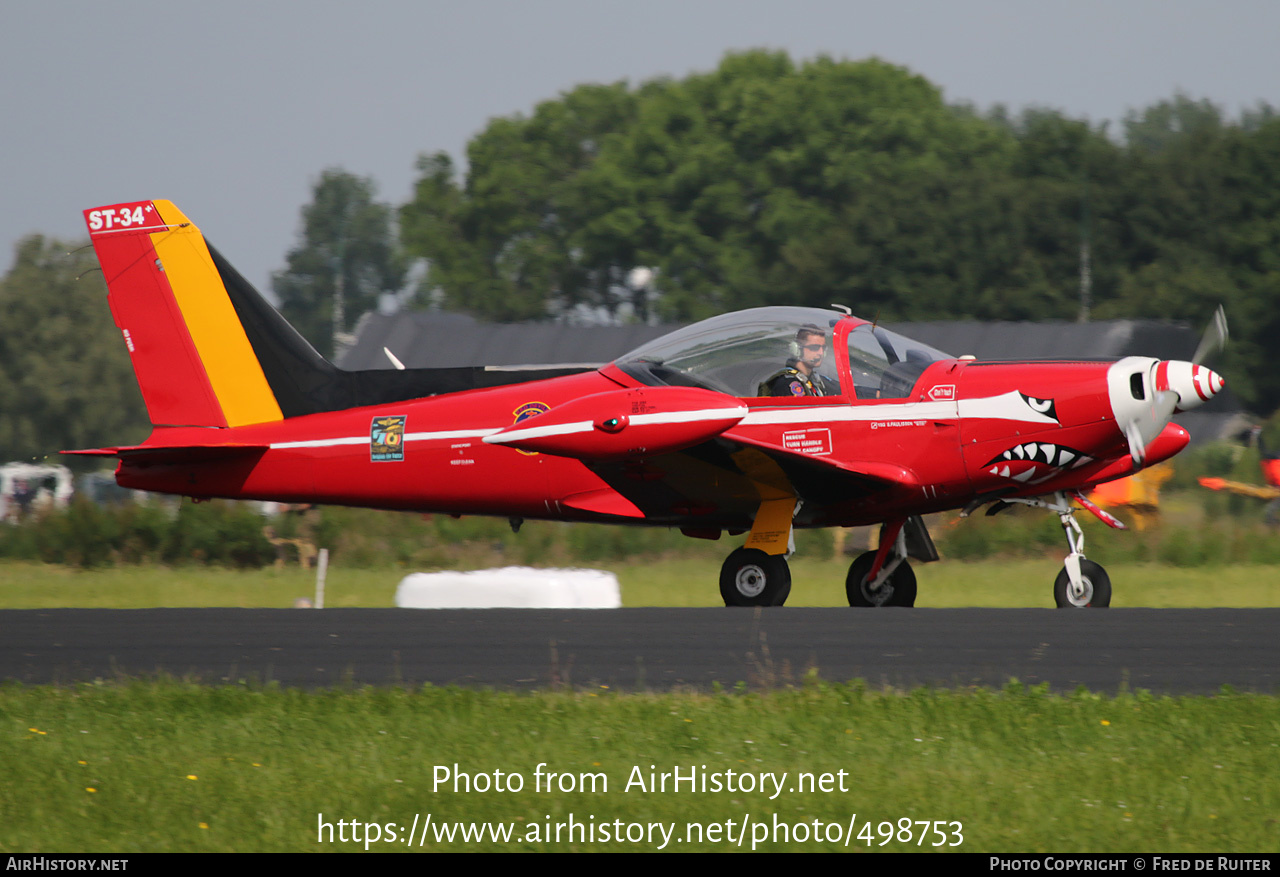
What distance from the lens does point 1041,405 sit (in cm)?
998

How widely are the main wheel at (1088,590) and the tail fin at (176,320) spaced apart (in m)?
6.16

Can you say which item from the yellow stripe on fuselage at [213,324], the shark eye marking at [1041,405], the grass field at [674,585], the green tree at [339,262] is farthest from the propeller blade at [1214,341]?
the green tree at [339,262]

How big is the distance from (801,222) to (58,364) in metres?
25.3

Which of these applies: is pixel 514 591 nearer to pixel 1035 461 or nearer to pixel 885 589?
pixel 885 589

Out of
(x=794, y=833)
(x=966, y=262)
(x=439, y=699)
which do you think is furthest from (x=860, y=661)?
(x=966, y=262)

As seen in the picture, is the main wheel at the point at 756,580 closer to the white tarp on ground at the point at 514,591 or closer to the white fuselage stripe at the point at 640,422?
the white fuselage stripe at the point at 640,422

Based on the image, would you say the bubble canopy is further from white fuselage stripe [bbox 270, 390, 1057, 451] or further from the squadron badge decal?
the squadron badge decal

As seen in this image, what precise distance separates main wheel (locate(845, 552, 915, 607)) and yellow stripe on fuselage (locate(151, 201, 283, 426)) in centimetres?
468

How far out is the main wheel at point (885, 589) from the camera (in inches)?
437

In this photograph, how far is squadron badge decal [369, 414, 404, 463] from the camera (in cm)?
1134

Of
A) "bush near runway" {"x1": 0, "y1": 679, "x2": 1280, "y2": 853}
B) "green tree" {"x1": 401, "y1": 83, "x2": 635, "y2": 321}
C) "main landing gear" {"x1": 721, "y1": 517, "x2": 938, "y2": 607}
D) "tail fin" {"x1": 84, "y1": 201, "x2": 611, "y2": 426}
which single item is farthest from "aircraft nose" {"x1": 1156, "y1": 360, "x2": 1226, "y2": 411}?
"green tree" {"x1": 401, "y1": 83, "x2": 635, "y2": 321}

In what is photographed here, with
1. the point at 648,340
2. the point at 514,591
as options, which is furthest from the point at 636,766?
the point at 648,340

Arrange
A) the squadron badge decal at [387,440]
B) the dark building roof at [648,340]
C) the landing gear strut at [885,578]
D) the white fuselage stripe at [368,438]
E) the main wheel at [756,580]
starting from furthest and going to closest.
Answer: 1. the dark building roof at [648,340]
2. the squadron badge decal at [387,440]
3. the white fuselage stripe at [368,438]
4. the landing gear strut at [885,578]
5. the main wheel at [756,580]

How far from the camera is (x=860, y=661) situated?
7641 mm
